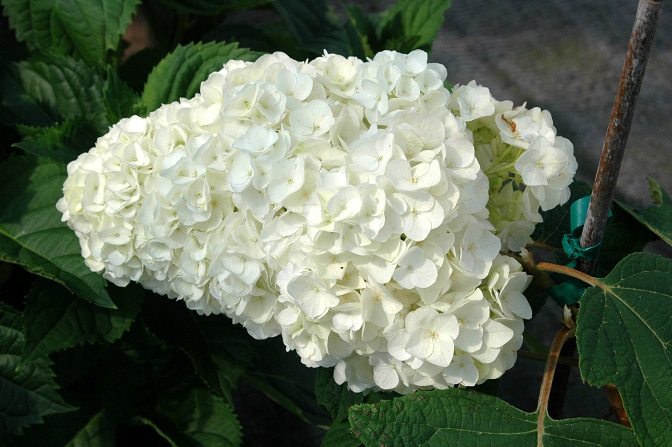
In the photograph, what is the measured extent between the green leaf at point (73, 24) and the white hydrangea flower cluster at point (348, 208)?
52 centimetres

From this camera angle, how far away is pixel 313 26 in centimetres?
165

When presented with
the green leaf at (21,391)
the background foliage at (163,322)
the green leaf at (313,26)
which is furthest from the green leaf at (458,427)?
the green leaf at (313,26)

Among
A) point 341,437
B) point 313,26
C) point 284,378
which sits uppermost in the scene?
point 313,26

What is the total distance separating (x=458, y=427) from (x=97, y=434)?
707 millimetres

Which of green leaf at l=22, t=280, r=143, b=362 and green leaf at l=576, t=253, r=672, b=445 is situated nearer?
green leaf at l=576, t=253, r=672, b=445

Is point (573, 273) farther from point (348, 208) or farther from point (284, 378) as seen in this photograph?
point (284, 378)

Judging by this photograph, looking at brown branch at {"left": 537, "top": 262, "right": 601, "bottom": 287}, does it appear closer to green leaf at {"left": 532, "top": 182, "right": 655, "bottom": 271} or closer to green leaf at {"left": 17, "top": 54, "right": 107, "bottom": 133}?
green leaf at {"left": 532, "top": 182, "right": 655, "bottom": 271}

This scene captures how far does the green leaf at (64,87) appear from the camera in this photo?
1.33 metres

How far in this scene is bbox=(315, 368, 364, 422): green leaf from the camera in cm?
97

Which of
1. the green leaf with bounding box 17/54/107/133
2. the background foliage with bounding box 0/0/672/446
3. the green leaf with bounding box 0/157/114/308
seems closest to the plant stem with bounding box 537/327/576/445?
the background foliage with bounding box 0/0/672/446

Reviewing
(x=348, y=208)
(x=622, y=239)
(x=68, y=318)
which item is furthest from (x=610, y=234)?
(x=68, y=318)

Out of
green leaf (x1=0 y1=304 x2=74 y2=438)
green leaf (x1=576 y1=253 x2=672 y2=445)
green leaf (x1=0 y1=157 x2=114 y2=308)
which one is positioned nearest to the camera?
green leaf (x1=576 y1=253 x2=672 y2=445)

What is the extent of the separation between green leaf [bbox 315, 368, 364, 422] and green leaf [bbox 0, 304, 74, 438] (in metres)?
0.40

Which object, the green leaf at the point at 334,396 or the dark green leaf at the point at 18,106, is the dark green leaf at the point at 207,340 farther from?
the dark green leaf at the point at 18,106
